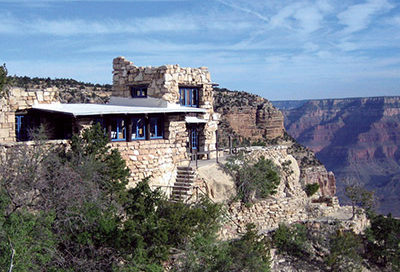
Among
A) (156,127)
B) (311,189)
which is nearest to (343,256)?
(156,127)

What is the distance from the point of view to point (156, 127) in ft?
66.3

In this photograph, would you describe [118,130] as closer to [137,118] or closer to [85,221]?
[137,118]

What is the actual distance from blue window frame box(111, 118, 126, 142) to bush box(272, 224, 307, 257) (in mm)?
7687

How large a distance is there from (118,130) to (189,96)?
242 inches

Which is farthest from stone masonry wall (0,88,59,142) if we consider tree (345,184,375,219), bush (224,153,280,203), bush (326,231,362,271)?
tree (345,184,375,219)

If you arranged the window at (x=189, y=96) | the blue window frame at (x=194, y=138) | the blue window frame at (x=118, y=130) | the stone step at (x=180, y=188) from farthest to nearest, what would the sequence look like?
1. the blue window frame at (x=194, y=138)
2. the window at (x=189, y=96)
3. the stone step at (x=180, y=188)
4. the blue window frame at (x=118, y=130)

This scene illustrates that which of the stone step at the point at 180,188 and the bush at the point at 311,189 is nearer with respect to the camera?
the stone step at the point at 180,188

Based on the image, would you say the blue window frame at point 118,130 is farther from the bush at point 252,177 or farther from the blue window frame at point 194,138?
the blue window frame at point 194,138

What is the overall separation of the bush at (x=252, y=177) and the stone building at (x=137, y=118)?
1.58 m

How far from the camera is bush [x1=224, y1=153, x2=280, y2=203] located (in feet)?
66.2

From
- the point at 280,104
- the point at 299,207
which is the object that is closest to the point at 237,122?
the point at 299,207

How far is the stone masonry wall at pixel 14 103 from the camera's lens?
18.6 metres

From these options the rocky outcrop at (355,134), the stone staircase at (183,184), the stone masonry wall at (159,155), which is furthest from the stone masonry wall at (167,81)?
the rocky outcrop at (355,134)

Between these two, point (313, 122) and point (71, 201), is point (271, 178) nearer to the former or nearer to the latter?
point (71, 201)
